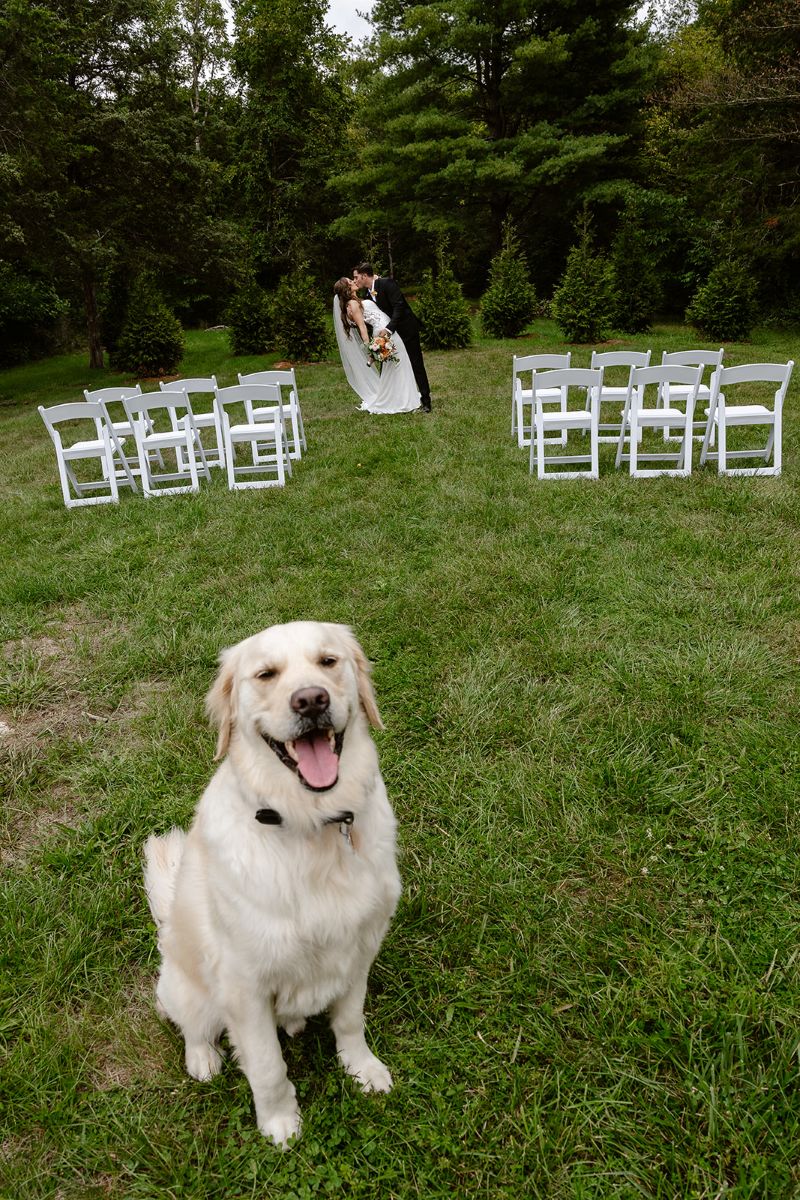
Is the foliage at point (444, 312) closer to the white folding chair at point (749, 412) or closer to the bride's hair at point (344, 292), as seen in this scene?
the bride's hair at point (344, 292)

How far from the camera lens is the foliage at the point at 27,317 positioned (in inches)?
875

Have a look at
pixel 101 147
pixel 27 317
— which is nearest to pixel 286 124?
pixel 101 147

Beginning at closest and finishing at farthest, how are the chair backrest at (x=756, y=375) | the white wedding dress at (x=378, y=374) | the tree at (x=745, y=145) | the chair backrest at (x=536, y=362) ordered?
the chair backrest at (x=756, y=375) → the chair backrest at (x=536, y=362) → the white wedding dress at (x=378, y=374) → the tree at (x=745, y=145)

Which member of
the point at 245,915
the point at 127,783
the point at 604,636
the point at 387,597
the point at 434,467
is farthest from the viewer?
the point at 434,467

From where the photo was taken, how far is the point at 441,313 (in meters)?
16.2

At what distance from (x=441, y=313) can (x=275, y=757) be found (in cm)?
1638

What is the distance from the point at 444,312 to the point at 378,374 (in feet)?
20.8

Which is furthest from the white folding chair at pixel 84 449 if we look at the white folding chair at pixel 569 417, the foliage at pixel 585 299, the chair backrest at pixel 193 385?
the foliage at pixel 585 299

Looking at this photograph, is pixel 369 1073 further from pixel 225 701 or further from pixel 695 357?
pixel 695 357

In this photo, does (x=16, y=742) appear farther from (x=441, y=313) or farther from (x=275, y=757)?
(x=441, y=313)

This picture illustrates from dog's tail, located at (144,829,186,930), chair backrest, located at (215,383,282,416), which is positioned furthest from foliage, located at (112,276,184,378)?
dog's tail, located at (144,829,186,930)

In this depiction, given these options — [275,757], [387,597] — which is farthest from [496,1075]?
[387,597]

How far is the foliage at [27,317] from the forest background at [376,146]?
79 mm

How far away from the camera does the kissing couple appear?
10.4 metres
